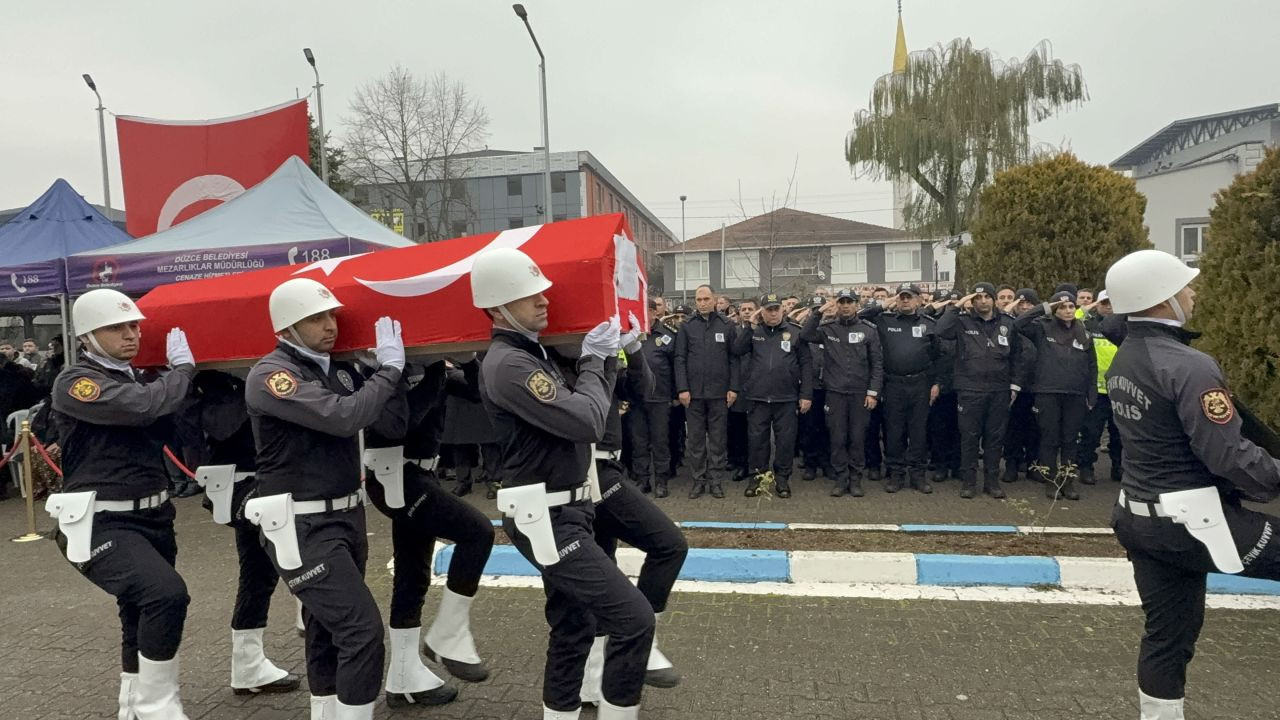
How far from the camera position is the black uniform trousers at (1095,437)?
8078 millimetres

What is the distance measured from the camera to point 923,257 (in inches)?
1713

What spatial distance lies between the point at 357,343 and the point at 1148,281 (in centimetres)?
338

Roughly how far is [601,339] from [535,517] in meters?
0.77

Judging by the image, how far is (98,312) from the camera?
361 cm

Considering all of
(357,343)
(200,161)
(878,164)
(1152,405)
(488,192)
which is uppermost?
(488,192)

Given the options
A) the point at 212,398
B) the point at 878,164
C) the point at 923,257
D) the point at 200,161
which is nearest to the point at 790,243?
the point at 923,257

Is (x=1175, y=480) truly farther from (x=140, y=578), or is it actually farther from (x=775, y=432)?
(x=775, y=432)

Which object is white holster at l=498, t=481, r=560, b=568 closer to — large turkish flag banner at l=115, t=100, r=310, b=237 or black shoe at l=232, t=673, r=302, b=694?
black shoe at l=232, t=673, r=302, b=694

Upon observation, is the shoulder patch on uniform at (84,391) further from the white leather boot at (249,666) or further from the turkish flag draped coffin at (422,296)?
the white leather boot at (249,666)

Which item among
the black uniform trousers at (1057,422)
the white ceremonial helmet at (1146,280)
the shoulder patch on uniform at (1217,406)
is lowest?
the black uniform trousers at (1057,422)

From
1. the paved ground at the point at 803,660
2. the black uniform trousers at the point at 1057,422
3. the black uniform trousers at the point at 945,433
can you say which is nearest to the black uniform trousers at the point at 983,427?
the black uniform trousers at the point at 1057,422

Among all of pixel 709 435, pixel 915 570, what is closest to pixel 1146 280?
pixel 915 570

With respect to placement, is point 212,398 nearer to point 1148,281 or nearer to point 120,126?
point 1148,281

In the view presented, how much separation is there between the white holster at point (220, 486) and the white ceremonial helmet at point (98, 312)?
87 centimetres
